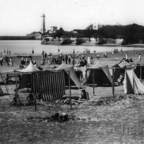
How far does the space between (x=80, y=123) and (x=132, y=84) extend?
28.3 feet

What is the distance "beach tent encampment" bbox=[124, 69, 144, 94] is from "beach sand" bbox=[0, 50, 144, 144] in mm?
1858

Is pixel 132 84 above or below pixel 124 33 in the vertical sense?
below

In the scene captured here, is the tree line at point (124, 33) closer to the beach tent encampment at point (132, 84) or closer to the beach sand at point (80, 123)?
the beach tent encampment at point (132, 84)

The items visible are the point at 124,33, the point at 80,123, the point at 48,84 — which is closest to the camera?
the point at 80,123

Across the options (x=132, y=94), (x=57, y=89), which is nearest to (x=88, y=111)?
(x=57, y=89)

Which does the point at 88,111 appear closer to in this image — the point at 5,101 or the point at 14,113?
the point at 14,113

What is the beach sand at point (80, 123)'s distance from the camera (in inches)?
468

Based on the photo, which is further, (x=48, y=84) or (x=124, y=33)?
(x=124, y=33)

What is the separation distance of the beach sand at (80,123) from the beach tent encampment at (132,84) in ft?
6.10

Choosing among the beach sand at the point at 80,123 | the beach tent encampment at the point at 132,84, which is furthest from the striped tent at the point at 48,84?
the beach tent encampment at the point at 132,84

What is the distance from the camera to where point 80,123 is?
14195 mm

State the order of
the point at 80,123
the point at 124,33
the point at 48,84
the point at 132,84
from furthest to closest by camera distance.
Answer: the point at 124,33
the point at 132,84
the point at 48,84
the point at 80,123

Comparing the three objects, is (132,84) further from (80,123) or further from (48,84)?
(80,123)

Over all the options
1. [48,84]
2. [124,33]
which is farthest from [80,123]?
[124,33]
